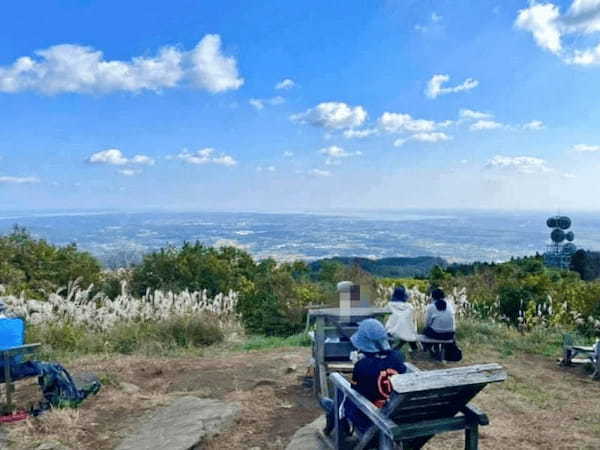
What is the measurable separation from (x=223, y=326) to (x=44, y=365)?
3.64m

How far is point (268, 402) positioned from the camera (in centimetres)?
492

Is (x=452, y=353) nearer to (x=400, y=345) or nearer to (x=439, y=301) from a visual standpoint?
(x=439, y=301)

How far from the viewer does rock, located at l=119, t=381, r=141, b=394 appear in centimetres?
525

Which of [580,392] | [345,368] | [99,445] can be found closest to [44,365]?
[99,445]

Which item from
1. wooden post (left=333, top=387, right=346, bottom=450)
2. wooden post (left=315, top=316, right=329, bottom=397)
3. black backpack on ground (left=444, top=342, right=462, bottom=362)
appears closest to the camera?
wooden post (left=333, top=387, right=346, bottom=450)

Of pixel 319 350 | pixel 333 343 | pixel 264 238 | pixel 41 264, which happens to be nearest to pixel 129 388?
pixel 319 350

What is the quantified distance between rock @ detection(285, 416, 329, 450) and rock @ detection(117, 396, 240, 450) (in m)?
0.66

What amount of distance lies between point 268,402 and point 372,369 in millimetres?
1920

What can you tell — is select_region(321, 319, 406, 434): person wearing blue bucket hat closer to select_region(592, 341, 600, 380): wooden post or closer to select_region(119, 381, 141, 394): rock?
select_region(119, 381, 141, 394): rock

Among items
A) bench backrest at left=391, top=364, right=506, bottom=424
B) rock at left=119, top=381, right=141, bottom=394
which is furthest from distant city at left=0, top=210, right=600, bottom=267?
bench backrest at left=391, top=364, right=506, bottom=424

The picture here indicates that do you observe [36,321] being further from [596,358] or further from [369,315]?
[596,358]

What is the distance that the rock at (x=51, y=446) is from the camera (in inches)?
155

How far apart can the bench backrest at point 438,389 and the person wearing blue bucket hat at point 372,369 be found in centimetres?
32

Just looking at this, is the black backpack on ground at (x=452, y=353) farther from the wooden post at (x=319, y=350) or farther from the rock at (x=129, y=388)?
the rock at (x=129, y=388)
